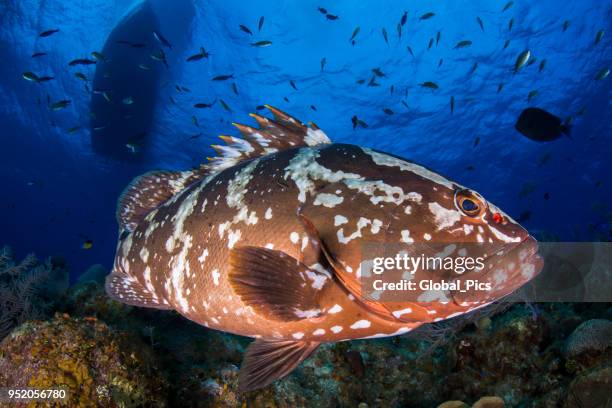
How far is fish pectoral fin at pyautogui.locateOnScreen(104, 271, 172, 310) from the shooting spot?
3383 millimetres

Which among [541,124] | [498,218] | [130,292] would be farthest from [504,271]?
[541,124]

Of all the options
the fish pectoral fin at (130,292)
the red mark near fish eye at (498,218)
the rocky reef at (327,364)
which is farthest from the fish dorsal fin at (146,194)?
the red mark near fish eye at (498,218)

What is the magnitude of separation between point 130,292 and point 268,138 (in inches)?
82.4

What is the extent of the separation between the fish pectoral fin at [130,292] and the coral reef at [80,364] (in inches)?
14.6

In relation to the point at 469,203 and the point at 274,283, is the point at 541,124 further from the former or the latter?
the point at 274,283

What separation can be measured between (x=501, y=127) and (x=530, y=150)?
6252 millimetres

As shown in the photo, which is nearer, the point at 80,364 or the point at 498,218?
the point at 498,218

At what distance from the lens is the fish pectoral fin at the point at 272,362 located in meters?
2.48

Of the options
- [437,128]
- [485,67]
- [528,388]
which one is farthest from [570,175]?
[528,388]

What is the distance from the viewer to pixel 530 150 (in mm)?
35000

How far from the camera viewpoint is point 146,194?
389 centimetres

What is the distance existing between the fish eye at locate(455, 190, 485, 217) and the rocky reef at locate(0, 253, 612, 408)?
8.53ft

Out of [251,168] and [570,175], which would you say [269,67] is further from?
[570,175]

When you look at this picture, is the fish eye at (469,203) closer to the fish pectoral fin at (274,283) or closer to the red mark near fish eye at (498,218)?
the red mark near fish eye at (498,218)
